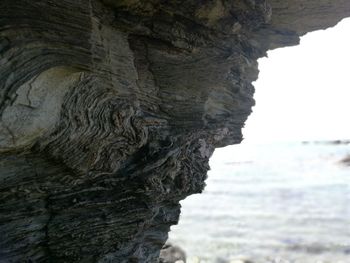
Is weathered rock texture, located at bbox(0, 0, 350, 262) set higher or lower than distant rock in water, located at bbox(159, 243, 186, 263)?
higher

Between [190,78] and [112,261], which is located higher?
[190,78]

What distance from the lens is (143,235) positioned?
310 inches

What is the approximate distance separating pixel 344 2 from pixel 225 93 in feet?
10.5

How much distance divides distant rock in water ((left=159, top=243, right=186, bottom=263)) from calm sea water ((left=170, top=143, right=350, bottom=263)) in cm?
36

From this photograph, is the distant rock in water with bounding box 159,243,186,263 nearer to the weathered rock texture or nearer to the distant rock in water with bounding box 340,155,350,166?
the weathered rock texture

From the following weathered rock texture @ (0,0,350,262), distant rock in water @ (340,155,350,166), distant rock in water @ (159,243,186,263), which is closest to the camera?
weathered rock texture @ (0,0,350,262)

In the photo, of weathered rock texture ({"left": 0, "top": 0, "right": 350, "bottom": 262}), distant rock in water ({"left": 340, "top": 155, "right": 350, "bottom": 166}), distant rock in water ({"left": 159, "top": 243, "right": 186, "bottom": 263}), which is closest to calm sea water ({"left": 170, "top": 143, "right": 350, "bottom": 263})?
distant rock in water ({"left": 159, "top": 243, "right": 186, "bottom": 263})

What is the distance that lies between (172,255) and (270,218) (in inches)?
286

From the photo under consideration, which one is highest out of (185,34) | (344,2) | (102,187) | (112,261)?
(344,2)

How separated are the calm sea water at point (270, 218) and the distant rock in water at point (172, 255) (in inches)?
14.0

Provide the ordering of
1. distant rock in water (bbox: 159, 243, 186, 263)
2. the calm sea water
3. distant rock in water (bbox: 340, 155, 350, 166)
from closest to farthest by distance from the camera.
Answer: distant rock in water (bbox: 159, 243, 186, 263) → the calm sea water → distant rock in water (bbox: 340, 155, 350, 166)

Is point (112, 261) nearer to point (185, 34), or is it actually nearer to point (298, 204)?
point (185, 34)

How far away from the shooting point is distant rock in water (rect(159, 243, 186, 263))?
559 inches

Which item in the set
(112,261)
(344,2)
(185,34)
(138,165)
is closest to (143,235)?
(112,261)
